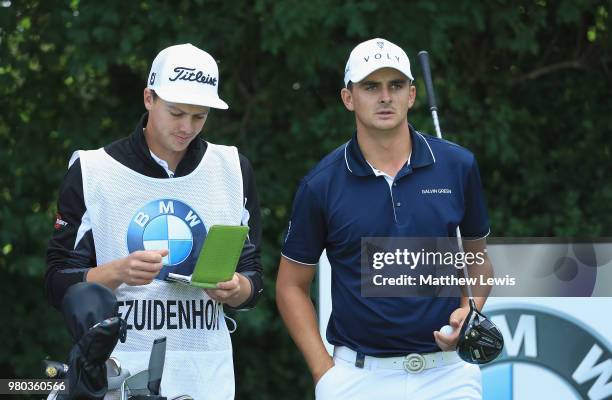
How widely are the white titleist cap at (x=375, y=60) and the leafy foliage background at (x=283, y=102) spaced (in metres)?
2.90

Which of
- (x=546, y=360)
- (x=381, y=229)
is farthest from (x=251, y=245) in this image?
(x=546, y=360)

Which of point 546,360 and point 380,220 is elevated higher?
point 380,220

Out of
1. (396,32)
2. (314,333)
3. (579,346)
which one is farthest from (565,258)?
(396,32)

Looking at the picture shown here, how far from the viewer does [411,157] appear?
13.5 feet

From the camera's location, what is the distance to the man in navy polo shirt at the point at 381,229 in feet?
13.0

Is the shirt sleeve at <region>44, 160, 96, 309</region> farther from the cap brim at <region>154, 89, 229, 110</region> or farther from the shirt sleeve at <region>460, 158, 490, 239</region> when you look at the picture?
the shirt sleeve at <region>460, 158, 490, 239</region>

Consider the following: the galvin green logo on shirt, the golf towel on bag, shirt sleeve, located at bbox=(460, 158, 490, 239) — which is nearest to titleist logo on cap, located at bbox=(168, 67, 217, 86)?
the golf towel on bag

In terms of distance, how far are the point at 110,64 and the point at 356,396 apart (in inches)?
158

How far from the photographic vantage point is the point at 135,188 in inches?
154

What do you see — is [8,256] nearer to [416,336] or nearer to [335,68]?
[335,68]

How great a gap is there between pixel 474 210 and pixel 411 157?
0.30 meters

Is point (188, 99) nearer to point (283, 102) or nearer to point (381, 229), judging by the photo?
point (381, 229)

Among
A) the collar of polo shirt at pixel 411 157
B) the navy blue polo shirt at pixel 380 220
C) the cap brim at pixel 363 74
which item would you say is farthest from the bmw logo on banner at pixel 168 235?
the cap brim at pixel 363 74

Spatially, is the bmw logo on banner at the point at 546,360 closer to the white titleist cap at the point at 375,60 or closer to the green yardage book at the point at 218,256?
the white titleist cap at the point at 375,60
